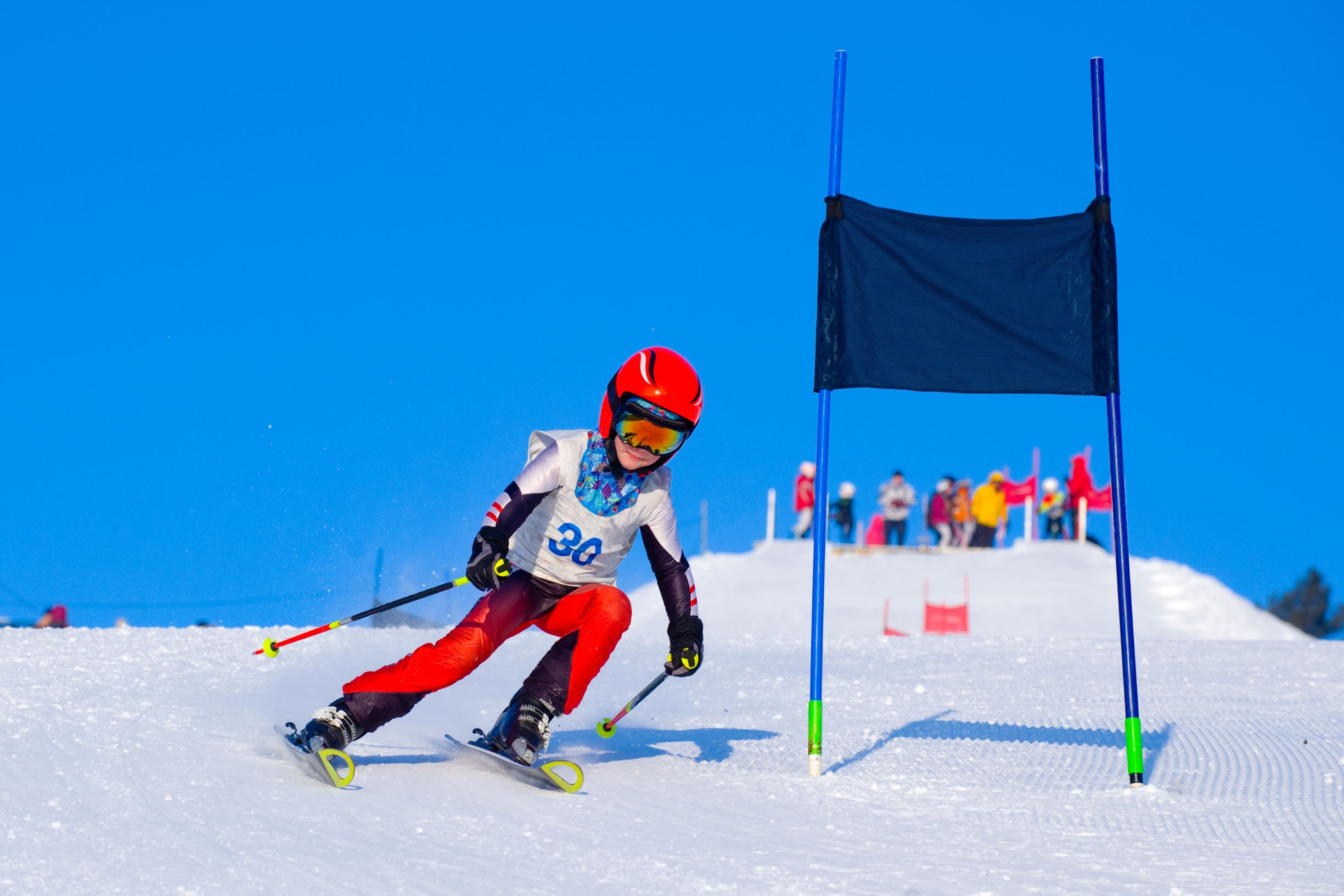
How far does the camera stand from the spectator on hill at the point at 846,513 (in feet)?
66.0

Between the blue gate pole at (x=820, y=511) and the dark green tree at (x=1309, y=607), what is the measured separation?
211ft

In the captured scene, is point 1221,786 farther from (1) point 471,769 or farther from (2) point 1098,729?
(1) point 471,769

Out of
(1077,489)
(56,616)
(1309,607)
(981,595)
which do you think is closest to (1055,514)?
(1077,489)

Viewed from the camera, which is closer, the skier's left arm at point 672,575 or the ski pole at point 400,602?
the ski pole at point 400,602

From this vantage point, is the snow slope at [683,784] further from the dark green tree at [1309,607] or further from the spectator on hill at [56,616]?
the dark green tree at [1309,607]

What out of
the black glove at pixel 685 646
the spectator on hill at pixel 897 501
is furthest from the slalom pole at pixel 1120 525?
the spectator on hill at pixel 897 501

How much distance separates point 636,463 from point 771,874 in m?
1.71

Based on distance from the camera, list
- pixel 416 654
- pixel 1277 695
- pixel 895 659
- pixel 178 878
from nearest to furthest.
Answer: pixel 178 878 → pixel 416 654 → pixel 1277 695 → pixel 895 659

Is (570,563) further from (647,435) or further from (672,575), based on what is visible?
(647,435)

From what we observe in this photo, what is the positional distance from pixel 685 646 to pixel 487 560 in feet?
2.45

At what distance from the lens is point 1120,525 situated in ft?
15.1

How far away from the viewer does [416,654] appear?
4.21m

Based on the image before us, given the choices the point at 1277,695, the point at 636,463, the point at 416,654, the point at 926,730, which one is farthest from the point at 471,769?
the point at 1277,695

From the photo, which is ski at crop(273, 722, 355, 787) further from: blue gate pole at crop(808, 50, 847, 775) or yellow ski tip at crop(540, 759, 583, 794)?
blue gate pole at crop(808, 50, 847, 775)
